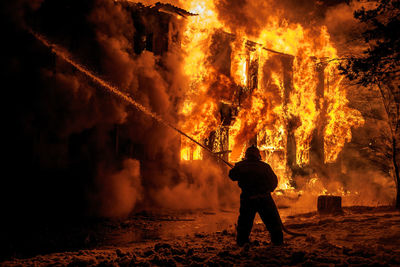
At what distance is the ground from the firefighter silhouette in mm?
251

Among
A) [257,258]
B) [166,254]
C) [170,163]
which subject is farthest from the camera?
[170,163]

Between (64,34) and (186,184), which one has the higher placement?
(64,34)

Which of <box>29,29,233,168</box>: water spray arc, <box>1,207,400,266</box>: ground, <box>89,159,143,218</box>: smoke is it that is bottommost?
<box>1,207,400,266</box>: ground

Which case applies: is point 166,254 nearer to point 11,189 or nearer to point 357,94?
point 11,189

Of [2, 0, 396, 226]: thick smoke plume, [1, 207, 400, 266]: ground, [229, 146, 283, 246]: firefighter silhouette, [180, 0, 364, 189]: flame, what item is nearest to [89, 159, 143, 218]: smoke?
[2, 0, 396, 226]: thick smoke plume

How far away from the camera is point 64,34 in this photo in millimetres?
9586

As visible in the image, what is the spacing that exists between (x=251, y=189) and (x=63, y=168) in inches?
248

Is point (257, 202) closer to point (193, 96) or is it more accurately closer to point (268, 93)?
point (193, 96)

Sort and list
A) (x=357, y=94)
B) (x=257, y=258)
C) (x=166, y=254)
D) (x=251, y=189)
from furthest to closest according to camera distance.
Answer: (x=357, y=94) < (x=251, y=189) < (x=166, y=254) < (x=257, y=258)

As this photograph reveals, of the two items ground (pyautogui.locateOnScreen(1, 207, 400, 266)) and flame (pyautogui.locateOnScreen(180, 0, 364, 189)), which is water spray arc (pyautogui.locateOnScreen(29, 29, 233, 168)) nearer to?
flame (pyautogui.locateOnScreen(180, 0, 364, 189))

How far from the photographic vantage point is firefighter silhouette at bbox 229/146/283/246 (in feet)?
18.3

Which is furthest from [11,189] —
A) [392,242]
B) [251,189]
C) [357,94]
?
[357,94]

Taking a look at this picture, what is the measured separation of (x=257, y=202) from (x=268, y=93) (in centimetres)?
1194

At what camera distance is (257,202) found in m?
5.59
